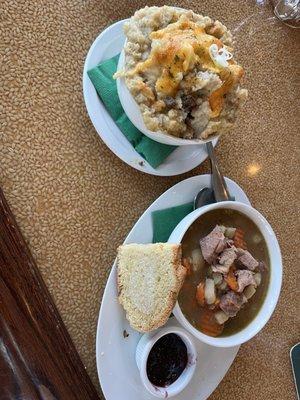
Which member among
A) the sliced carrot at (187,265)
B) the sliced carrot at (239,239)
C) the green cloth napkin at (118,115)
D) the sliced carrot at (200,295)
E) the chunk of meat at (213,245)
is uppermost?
the green cloth napkin at (118,115)

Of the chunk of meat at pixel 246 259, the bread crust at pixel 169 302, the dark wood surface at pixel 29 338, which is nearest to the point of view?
the dark wood surface at pixel 29 338

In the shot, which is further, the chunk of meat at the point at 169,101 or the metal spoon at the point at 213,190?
the metal spoon at the point at 213,190

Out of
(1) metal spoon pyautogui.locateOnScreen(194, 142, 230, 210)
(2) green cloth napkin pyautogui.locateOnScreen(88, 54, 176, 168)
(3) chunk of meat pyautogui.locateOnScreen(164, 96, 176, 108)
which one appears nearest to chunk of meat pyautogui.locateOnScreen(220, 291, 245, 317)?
(1) metal spoon pyautogui.locateOnScreen(194, 142, 230, 210)

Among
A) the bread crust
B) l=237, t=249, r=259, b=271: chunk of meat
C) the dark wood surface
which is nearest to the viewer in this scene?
the dark wood surface

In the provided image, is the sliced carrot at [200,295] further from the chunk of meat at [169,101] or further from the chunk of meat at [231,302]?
the chunk of meat at [169,101]

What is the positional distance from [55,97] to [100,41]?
16cm

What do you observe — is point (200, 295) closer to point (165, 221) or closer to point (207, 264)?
point (207, 264)

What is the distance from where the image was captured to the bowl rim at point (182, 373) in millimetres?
1258

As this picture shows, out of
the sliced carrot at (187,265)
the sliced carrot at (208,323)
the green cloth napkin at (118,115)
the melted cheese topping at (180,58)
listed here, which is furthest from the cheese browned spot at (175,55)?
the sliced carrot at (208,323)

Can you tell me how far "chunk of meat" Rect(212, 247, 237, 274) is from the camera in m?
1.28

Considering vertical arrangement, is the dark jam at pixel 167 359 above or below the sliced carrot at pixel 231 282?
below

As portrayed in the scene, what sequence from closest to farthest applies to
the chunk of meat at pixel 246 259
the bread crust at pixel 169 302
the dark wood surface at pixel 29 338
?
1. the dark wood surface at pixel 29 338
2. the bread crust at pixel 169 302
3. the chunk of meat at pixel 246 259

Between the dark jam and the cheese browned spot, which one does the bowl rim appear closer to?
the dark jam

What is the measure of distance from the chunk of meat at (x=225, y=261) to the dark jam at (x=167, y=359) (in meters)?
0.18
